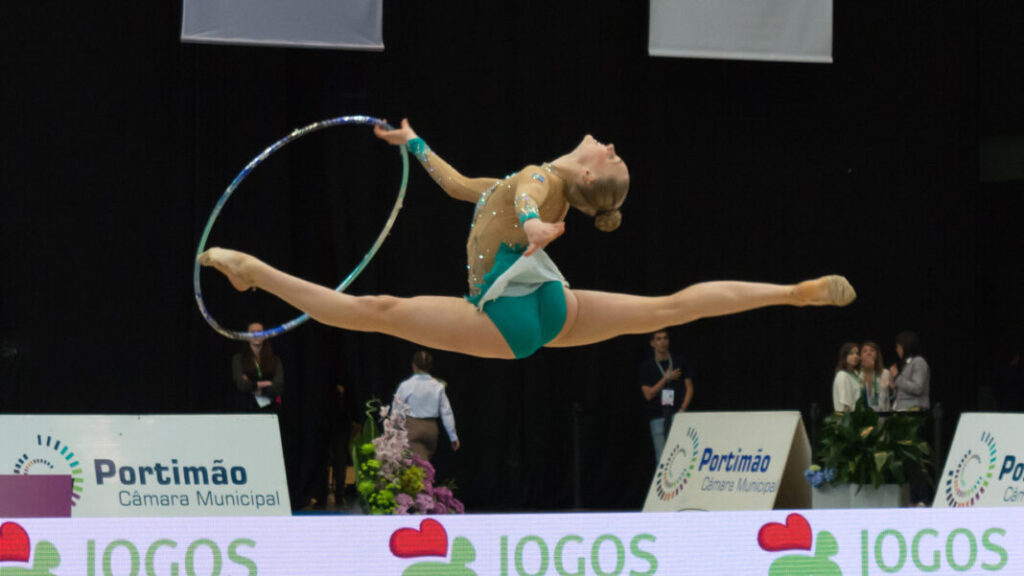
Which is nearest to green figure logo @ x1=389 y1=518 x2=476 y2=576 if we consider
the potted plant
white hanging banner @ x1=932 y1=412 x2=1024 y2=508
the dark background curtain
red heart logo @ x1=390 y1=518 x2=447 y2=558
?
red heart logo @ x1=390 y1=518 x2=447 y2=558

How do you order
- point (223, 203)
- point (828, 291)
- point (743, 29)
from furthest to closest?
1. point (743, 29)
2. point (223, 203)
3. point (828, 291)

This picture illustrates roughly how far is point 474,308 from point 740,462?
4.53m

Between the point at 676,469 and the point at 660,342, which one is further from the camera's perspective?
the point at 660,342

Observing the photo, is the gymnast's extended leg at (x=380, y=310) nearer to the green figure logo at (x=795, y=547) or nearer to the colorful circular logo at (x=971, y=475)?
the green figure logo at (x=795, y=547)

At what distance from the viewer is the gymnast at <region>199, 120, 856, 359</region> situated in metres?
4.35

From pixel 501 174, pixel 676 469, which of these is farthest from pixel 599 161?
pixel 501 174

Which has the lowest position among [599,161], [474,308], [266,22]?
[474,308]

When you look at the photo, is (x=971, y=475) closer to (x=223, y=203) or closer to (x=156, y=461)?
(x=223, y=203)

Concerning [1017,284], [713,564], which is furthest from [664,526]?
[1017,284]

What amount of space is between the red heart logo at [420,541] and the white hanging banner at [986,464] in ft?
14.3

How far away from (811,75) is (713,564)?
33.7ft

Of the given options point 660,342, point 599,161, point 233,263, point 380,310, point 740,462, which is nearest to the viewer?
point 233,263

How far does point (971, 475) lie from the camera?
758 cm

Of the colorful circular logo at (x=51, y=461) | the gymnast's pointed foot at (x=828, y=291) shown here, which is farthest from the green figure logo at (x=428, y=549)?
the colorful circular logo at (x=51, y=461)
